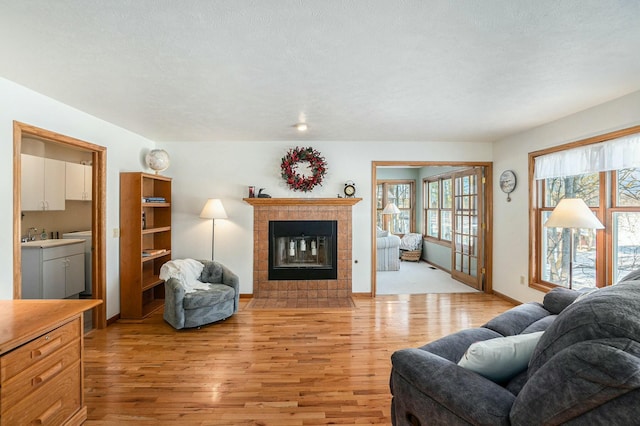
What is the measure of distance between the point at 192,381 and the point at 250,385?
484mm

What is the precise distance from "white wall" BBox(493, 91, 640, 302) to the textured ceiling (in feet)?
0.69

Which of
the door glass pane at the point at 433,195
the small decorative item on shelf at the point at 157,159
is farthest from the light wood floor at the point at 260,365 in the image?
the door glass pane at the point at 433,195

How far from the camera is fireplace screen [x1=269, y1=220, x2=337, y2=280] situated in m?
4.71

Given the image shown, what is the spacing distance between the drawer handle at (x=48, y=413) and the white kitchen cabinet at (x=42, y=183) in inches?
131

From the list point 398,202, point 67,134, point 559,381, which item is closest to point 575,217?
point 559,381

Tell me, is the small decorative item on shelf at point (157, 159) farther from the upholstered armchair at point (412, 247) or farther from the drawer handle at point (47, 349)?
the upholstered armchair at point (412, 247)

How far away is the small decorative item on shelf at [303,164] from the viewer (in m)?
4.61

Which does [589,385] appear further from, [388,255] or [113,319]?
[388,255]

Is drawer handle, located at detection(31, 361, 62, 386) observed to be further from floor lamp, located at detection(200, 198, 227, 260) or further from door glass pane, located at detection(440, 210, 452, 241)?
door glass pane, located at detection(440, 210, 452, 241)

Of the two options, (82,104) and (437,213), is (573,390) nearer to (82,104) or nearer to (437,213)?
(82,104)

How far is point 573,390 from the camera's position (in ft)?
3.02

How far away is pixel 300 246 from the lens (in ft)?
16.0

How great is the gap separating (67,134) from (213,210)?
1791 mm

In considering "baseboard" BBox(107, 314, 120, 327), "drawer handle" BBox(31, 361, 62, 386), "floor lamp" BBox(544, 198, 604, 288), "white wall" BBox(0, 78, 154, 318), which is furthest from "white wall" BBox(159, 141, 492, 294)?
"drawer handle" BBox(31, 361, 62, 386)
